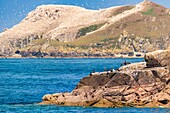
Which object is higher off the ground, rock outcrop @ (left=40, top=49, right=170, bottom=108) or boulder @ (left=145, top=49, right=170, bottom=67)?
boulder @ (left=145, top=49, right=170, bottom=67)

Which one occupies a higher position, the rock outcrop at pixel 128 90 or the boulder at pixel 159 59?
the boulder at pixel 159 59

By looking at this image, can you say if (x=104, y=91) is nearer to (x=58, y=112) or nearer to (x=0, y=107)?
(x=58, y=112)

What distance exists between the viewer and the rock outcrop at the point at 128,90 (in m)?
83.4

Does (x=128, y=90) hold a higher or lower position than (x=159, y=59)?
lower

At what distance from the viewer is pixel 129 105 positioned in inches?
3268

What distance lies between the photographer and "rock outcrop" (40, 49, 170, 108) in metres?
83.4

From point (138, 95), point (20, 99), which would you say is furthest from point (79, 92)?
point (20, 99)

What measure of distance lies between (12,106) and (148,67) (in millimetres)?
24024

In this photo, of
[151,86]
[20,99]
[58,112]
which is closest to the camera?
[58,112]

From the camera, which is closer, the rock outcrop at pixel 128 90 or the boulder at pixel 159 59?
the rock outcrop at pixel 128 90

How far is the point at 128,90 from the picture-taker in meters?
84.6

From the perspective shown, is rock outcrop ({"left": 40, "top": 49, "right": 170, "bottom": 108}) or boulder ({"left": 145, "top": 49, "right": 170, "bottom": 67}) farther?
boulder ({"left": 145, "top": 49, "right": 170, "bottom": 67})

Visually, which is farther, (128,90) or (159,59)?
(159,59)

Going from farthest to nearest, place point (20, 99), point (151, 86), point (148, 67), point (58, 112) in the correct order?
point (20, 99) < point (148, 67) < point (151, 86) < point (58, 112)
